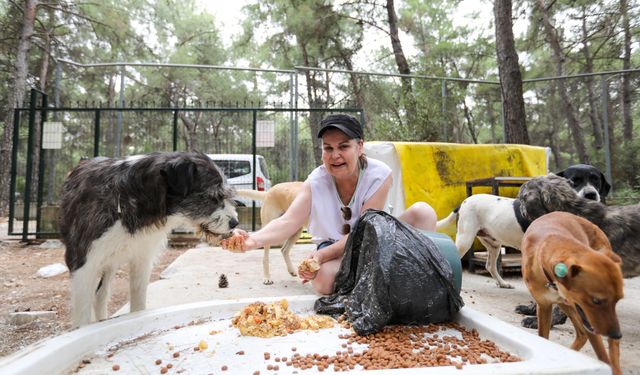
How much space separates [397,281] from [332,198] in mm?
1012

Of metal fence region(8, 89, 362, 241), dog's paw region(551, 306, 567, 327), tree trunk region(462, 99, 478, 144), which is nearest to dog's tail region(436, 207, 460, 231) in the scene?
dog's paw region(551, 306, 567, 327)

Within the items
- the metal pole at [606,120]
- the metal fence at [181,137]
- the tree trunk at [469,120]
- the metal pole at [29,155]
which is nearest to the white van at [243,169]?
the metal fence at [181,137]

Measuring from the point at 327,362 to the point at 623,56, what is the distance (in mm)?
15535

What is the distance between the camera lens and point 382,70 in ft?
48.3

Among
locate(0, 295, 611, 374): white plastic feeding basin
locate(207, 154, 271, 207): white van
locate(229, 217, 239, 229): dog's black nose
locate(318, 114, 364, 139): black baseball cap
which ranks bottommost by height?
locate(0, 295, 611, 374): white plastic feeding basin

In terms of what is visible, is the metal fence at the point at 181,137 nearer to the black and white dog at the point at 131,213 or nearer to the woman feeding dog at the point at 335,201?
the woman feeding dog at the point at 335,201

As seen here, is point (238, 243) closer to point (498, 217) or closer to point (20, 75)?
point (498, 217)

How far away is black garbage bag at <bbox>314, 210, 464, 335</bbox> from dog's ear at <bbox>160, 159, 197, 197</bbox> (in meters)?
1.22

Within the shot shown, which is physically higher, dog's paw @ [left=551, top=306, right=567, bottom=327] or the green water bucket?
the green water bucket

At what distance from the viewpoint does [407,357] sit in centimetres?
189

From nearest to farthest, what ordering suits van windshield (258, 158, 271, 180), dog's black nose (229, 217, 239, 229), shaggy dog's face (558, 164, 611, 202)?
dog's black nose (229, 217, 239, 229)
shaggy dog's face (558, 164, 611, 202)
van windshield (258, 158, 271, 180)

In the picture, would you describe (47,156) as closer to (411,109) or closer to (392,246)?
(411,109)

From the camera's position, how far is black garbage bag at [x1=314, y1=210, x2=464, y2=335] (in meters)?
2.23

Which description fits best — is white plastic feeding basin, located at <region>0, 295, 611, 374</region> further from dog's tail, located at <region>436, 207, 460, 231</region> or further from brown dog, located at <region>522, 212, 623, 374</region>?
dog's tail, located at <region>436, 207, 460, 231</region>
